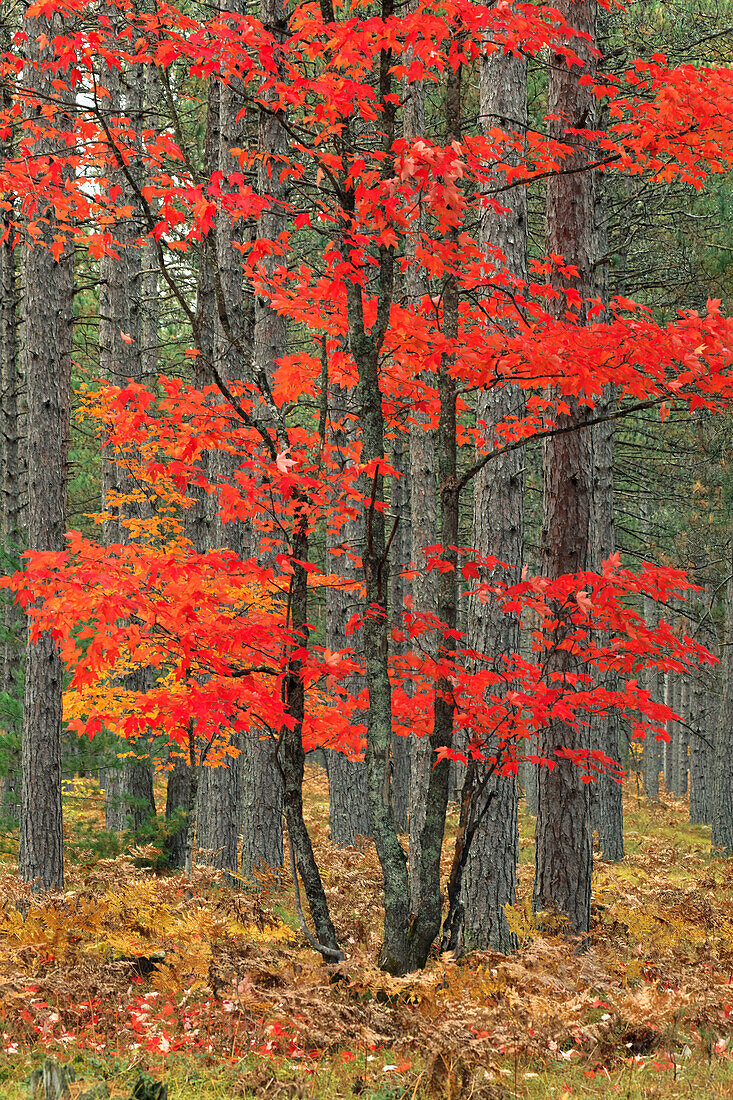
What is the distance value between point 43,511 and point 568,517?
4.73 metres

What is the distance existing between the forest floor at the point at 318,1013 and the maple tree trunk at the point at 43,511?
1.23 metres

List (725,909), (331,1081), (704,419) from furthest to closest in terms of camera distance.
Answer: (704,419) < (725,909) < (331,1081)

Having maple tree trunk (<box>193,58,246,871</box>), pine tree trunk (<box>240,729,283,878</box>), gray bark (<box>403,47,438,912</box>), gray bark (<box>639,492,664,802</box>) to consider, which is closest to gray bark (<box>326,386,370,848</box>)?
maple tree trunk (<box>193,58,246,871</box>)

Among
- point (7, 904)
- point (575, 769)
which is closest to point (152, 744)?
point (7, 904)

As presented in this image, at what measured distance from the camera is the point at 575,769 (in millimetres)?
6695

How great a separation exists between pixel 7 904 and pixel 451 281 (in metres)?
5.65

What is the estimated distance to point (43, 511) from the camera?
26.6 feet

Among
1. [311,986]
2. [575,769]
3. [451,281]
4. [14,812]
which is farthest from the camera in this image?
[14,812]

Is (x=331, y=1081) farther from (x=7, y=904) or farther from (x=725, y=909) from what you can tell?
(x=725, y=909)

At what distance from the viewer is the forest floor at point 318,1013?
393 cm

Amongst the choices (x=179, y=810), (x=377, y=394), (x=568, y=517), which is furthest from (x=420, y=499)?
(x=179, y=810)

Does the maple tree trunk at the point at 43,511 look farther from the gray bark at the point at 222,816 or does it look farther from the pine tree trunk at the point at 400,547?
the pine tree trunk at the point at 400,547

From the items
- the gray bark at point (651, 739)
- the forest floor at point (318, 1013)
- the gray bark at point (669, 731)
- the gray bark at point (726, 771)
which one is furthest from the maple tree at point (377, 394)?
the gray bark at point (669, 731)

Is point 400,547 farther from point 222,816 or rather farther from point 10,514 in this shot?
point 222,816
